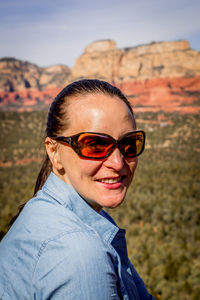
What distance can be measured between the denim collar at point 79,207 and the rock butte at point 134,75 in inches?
2206

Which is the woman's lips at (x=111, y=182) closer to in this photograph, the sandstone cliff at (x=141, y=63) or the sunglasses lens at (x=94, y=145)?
the sunglasses lens at (x=94, y=145)

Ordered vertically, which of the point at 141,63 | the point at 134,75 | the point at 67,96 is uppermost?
the point at 141,63

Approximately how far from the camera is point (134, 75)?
9550 cm

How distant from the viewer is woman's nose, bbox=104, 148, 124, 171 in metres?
1.23

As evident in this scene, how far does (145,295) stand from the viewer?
5.42ft

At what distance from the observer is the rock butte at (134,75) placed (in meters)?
73.6

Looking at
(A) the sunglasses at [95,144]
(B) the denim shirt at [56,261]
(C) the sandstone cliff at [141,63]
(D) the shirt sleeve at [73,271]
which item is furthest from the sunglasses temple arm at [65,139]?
(C) the sandstone cliff at [141,63]

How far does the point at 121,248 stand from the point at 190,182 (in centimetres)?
1157

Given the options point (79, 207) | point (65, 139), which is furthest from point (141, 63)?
point (79, 207)

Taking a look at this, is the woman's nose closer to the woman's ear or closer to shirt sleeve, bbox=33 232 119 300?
the woman's ear

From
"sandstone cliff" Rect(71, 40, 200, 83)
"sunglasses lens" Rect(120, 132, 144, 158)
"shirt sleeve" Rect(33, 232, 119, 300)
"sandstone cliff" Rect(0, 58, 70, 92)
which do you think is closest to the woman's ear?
"sunglasses lens" Rect(120, 132, 144, 158)

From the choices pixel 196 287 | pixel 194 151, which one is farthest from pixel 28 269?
pixel 194 151

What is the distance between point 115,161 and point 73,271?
60 cm

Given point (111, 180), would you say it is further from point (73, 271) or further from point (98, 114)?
point (73, 271)
